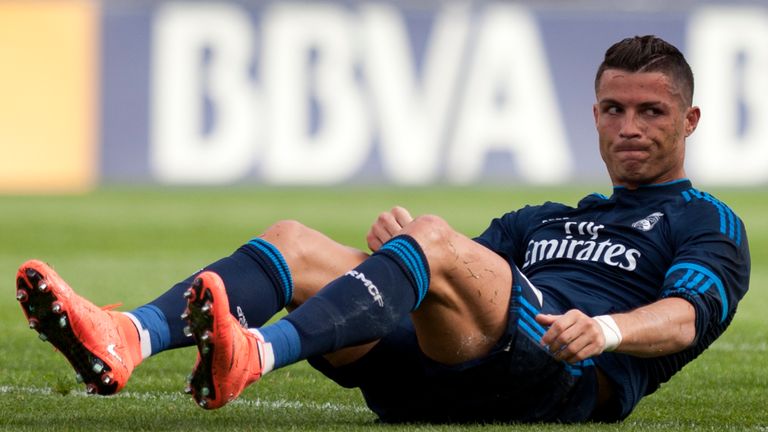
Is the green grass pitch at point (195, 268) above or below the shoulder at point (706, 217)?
below

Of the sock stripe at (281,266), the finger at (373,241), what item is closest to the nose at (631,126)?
the finger at (373,241)

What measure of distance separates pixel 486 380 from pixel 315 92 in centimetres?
1598

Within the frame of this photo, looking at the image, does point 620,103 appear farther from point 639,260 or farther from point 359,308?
point 359,308

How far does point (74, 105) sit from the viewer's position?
19.4 metres

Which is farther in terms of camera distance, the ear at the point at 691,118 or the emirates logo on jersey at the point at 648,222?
the ear at the point at 691,118

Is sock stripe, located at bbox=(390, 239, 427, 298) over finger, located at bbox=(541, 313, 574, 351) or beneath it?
over

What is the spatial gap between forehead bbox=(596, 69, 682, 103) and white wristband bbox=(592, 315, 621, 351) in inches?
35.1

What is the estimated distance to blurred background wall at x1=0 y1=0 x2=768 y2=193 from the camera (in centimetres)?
1947

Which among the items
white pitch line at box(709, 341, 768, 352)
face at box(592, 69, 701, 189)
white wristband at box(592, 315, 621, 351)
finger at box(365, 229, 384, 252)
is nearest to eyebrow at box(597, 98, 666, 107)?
face at box(592, 69, 701, 189)

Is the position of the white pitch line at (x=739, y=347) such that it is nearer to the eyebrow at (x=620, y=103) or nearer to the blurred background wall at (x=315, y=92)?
the eyebrow at (x=620, y=103)

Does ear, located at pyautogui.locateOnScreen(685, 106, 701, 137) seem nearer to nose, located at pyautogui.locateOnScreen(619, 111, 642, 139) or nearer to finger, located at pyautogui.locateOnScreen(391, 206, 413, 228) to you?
nose, located at pyautogui.locateOnScreen(619, 111, 642, 139)

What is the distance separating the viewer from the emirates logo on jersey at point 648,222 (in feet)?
14.2

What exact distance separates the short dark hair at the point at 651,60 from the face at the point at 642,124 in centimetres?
2

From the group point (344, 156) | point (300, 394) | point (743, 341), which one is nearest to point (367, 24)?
point (344, 156)
